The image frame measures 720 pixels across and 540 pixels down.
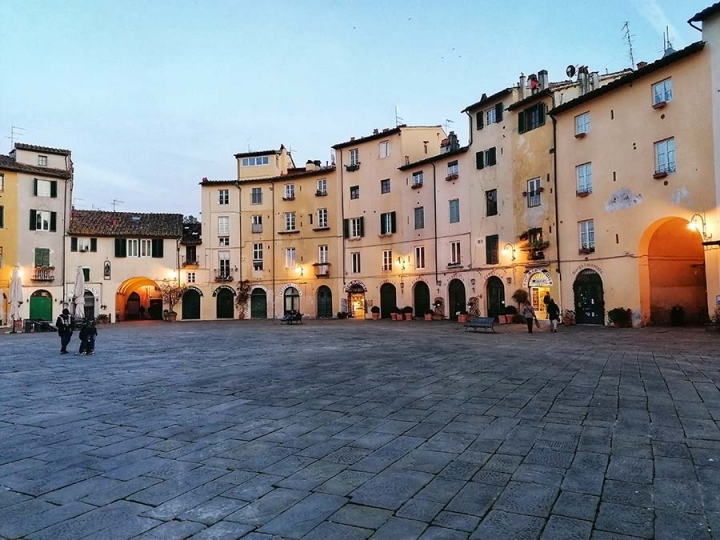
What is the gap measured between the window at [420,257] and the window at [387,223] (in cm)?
278

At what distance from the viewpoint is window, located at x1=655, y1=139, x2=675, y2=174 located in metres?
20.6

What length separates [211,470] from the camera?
4426 millimetres

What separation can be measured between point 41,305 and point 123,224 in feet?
31.2

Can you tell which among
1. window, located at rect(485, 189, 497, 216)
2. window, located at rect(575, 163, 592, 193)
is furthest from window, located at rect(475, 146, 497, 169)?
window, located at rect(575, 163, 592, 193)

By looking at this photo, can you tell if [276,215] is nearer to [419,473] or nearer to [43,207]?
[43,207]

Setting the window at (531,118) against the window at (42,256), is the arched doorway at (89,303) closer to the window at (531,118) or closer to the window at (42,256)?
the window at (42,256)

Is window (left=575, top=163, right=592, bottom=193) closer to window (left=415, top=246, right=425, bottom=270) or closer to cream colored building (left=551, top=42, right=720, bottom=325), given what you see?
cream colored building (left=551, top=42, right=720, bottom=325)

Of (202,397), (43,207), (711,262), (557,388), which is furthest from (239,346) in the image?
(43,207)

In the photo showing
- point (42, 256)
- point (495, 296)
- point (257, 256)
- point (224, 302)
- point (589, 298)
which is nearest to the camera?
point (589, 298)

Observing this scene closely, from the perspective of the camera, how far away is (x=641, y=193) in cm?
2202

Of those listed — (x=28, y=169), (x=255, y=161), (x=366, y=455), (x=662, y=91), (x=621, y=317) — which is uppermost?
(x=255, y=161)

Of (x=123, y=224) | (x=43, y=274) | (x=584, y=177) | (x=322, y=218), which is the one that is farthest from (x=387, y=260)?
(x=43, y=274)

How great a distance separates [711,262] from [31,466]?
74.2 feet

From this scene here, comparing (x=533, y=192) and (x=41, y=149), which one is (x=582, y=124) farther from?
(x=41, y=149)
